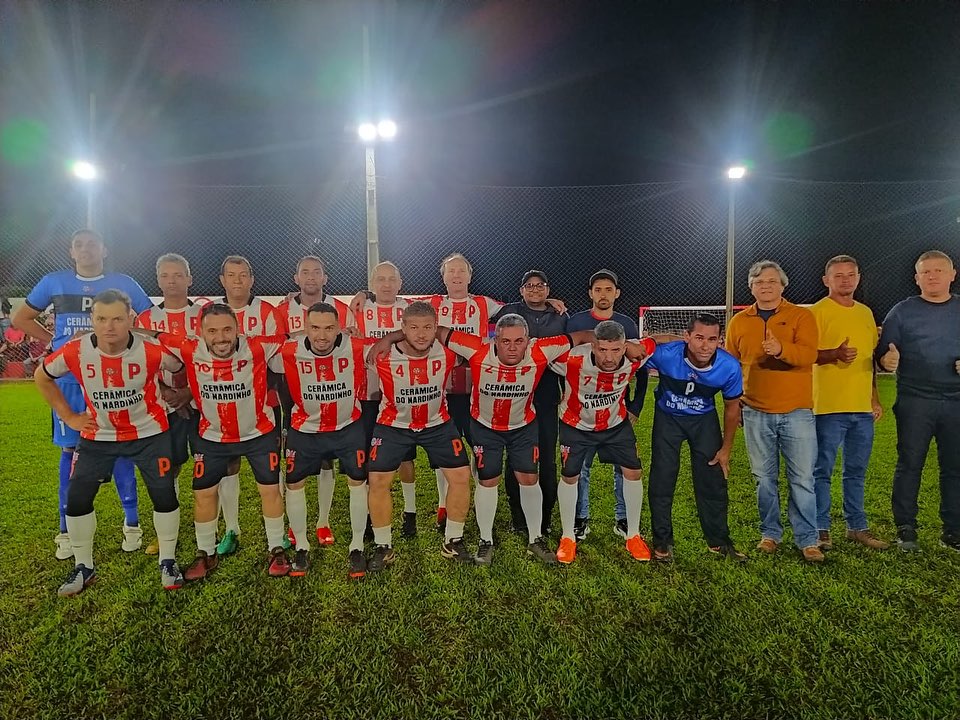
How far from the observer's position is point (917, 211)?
460 inches

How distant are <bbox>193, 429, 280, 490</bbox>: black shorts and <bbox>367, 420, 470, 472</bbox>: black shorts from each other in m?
0.65

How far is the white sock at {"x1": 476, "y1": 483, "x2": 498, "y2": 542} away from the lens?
386 cm

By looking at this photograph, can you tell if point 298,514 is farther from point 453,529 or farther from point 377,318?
point 377,318

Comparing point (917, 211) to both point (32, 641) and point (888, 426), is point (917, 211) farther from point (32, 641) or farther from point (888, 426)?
point (32, 641)

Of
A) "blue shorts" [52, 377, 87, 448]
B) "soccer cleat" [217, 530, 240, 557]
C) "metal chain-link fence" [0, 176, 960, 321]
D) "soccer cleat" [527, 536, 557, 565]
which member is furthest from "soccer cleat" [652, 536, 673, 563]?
"metal chain-link fence" [0, 176, 960, 321]

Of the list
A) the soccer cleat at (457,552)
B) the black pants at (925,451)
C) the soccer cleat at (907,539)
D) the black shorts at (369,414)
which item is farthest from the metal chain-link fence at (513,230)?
the soccer cleat at (907,539)

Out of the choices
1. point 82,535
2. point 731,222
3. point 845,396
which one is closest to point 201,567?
point 82,535

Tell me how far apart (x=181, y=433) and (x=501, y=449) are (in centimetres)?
232

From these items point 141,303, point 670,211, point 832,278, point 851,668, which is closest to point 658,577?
point 851,668

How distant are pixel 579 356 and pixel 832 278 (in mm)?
Answer: 2044

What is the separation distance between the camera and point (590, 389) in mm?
3793

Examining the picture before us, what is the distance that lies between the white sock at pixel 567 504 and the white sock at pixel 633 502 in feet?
1.28

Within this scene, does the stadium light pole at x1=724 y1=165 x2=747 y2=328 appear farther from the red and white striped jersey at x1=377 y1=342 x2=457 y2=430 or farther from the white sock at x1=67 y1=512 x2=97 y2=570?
the white sock at x1=67 y1=512 x2=97 y2=570

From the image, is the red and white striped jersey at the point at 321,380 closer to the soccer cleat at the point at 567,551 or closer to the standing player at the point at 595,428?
the standing player at the point at 595,428
